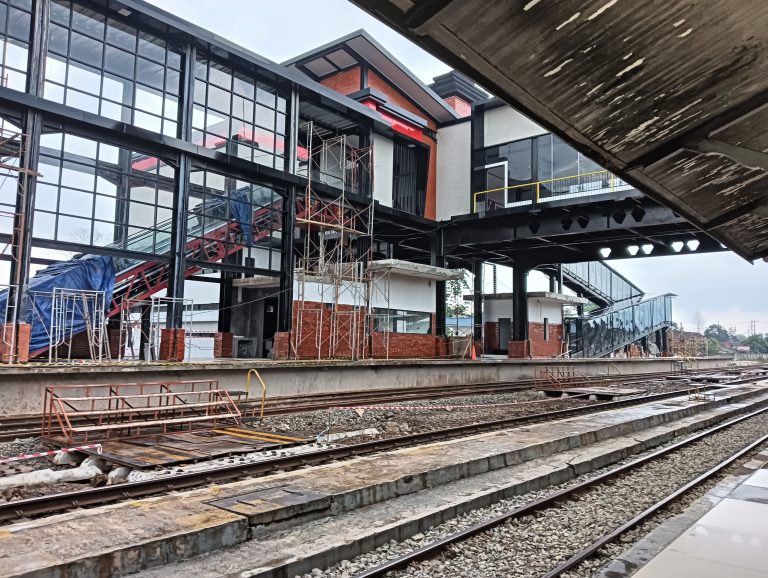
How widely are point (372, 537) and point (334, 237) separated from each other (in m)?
23.0

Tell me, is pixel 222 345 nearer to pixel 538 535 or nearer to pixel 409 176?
pixel 409 176

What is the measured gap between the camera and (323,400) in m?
17.8

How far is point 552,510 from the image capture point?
736cm

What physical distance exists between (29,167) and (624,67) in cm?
1779

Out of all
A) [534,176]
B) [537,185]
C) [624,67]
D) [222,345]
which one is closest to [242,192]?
[222,345]

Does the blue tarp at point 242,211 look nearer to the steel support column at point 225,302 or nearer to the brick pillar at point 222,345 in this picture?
the steel support column at point 225,302

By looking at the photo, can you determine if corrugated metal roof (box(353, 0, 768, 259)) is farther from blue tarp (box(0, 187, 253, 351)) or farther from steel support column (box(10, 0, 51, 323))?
blue tarp (box(0, 187, 253, 351))

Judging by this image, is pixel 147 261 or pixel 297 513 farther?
pixel 147 261

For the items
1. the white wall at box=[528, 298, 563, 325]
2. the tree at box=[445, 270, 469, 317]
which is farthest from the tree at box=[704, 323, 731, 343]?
the white wall at box=[528, 298, 563, 325]

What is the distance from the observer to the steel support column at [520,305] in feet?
111

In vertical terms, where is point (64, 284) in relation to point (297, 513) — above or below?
above

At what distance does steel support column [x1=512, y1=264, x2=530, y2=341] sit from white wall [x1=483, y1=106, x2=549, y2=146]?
802 centimetres

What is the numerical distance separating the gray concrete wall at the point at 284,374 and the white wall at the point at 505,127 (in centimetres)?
1173

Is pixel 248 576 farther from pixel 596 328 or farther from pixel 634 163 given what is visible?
pixel 596 328
